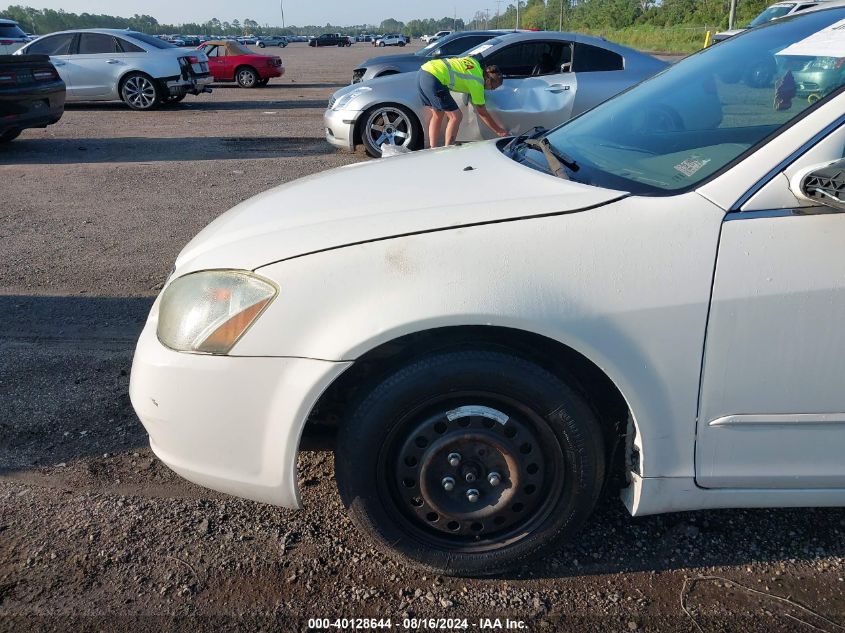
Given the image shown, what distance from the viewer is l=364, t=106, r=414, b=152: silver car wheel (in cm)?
953

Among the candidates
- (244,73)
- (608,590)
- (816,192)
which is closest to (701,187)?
(816,192)

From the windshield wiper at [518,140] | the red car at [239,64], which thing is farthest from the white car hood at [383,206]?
the red car at [239,64]

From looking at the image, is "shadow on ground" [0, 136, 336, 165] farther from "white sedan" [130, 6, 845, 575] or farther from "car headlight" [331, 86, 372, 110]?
"white sedan" [130, 6, 845, 575]

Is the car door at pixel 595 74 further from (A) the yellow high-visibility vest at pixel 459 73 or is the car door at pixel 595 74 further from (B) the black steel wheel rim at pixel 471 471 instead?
(B) the black steel wheel rim at pixel 471 471

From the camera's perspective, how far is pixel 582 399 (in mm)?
2260

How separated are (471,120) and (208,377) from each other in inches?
285

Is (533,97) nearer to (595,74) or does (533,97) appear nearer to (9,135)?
(595,74)

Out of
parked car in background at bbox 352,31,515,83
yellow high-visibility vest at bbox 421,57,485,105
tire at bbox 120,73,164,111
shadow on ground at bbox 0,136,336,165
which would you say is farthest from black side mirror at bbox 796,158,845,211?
tire at bbox 120,73,164,111

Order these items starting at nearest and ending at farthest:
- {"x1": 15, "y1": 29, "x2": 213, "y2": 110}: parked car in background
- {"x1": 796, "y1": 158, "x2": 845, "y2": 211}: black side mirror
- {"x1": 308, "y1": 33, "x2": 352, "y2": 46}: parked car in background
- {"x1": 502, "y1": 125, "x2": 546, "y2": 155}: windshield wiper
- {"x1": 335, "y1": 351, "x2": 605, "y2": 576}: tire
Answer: {"x1": 796, "y1": 158, "x2": 845, "y2": 211}: black side mirror
{"x1": 335, "y1": 351, "x2": 605, "y2": 576}: tire
{"x1": 502, "y1": 125, "x2": 546, "y2": 155}: windshield wiper
{"x1": 15, "y1": 29, "x2": 213, "y2": 110}: parked car in background
{"x1": 308, "y1": 33, "x2": 352, "y2": 46}: parked car in background

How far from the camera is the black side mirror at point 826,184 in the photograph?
6.53ft

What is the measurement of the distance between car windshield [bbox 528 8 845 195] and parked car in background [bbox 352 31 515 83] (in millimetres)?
10326

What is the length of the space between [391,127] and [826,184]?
314 inches

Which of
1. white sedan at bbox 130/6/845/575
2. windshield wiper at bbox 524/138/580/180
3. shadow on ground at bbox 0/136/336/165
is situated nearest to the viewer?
white sedan at bbox 130/6/845/575

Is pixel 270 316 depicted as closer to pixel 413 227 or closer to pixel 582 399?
pixel 413 227
